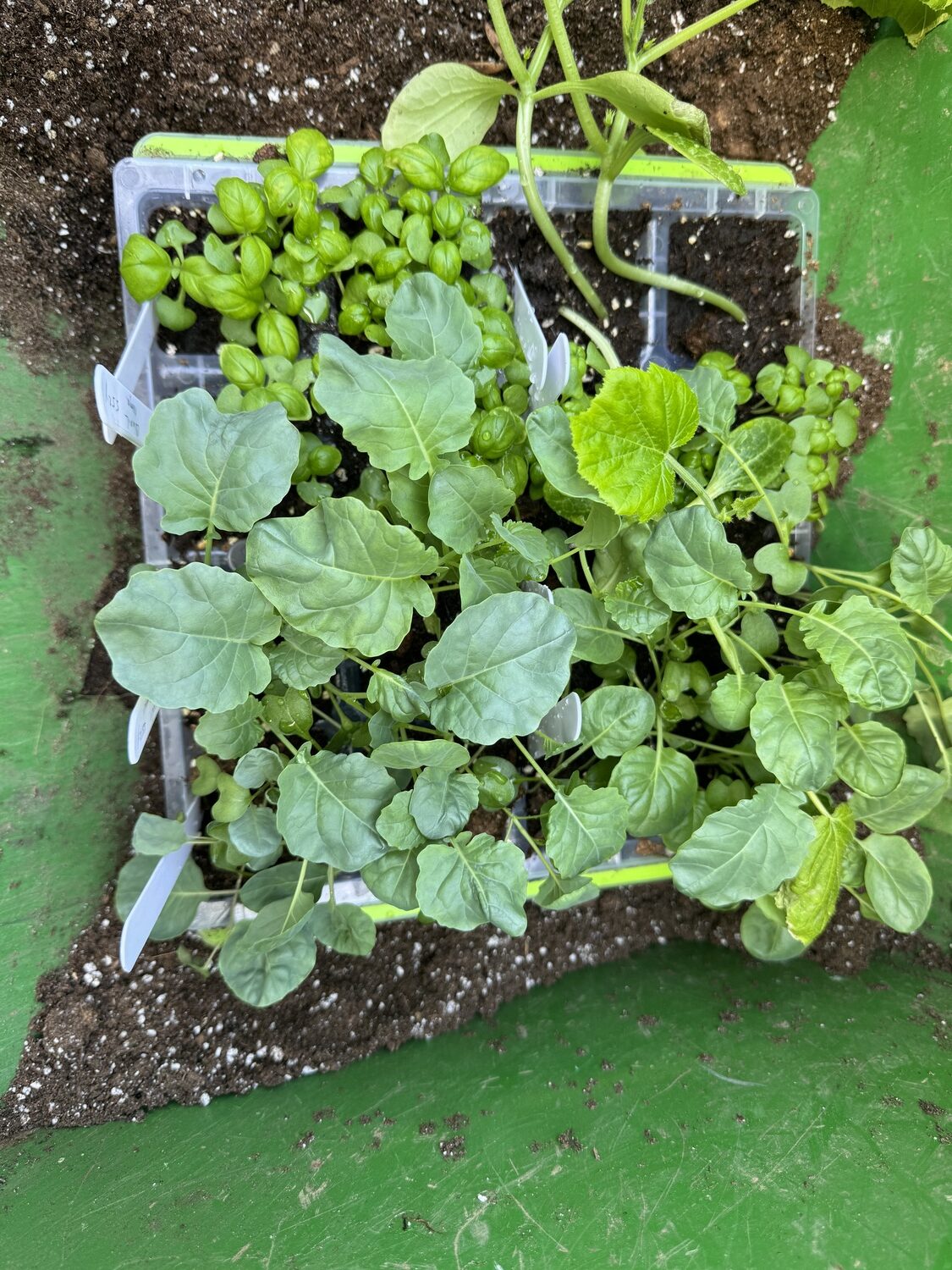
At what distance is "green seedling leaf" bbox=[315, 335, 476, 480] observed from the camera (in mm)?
768

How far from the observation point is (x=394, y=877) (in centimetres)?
88

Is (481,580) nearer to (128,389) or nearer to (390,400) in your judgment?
(390,400)

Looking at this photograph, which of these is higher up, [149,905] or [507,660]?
[507,660]

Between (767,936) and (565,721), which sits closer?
(565,721)

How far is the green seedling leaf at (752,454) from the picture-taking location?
3.22 feet

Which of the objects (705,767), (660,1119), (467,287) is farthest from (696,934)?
(467,287)

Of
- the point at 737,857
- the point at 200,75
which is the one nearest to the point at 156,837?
the point at 737,857

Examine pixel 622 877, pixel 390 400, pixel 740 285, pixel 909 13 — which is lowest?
pixel 622 877

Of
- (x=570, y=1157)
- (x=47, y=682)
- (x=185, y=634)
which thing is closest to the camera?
(x=185, y=634)

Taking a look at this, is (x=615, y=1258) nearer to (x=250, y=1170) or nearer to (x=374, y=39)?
(x=250, y=1170)

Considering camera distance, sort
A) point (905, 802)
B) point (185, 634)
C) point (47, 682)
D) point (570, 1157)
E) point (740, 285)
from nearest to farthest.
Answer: point (185, 634)
point (570, 1157)
point (905, 802)
point (47, 682)
point (740, 285)

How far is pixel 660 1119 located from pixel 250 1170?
475 millimetres

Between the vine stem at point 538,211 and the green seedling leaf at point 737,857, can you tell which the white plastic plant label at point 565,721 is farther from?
the vine stem at point 538,211

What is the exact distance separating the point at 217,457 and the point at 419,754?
376mm
